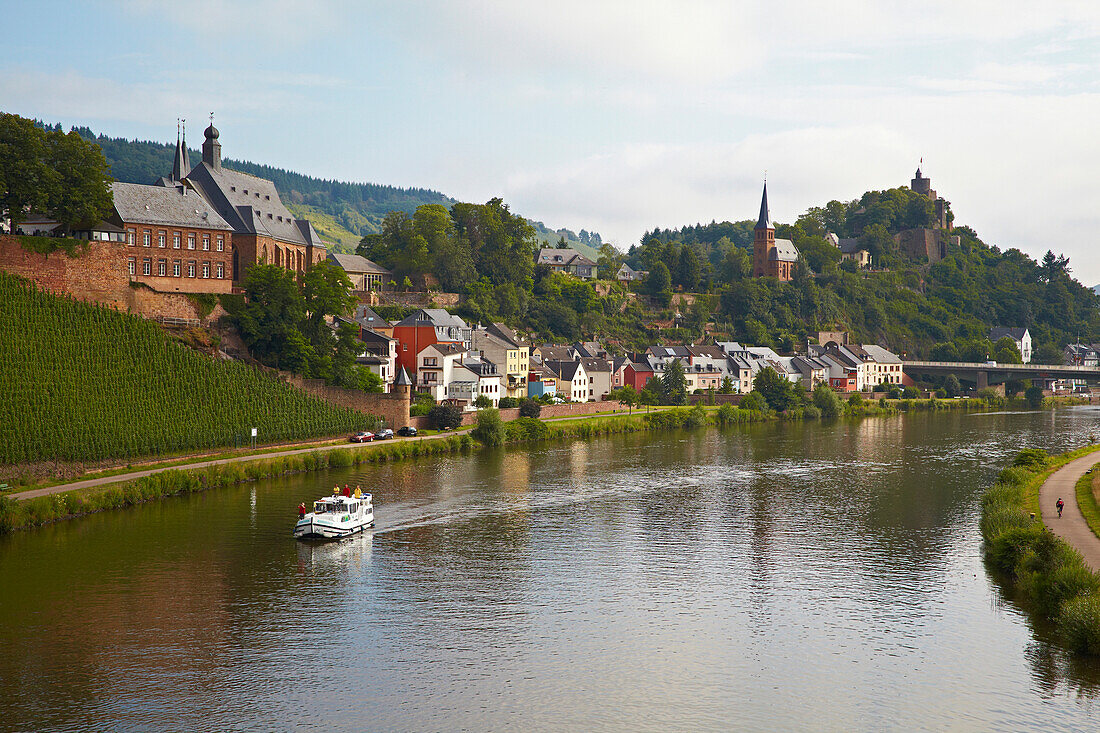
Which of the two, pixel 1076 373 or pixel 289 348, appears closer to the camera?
pixel 289 348

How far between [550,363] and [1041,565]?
59597mm

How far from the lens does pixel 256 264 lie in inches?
2547

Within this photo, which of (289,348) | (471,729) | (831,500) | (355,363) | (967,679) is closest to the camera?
(471,729)

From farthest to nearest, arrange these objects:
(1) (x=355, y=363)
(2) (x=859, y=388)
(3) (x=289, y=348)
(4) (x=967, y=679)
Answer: (2) (x=859, y=388) < (1) (x=355, y=363) < (3) (x=289, y=348) < (4) (x=967, y=679)

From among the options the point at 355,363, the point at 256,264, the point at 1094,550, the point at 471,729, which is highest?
the point at 256,264

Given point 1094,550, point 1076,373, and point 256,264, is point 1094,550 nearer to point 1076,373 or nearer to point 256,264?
point 256,264

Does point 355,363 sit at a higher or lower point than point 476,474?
higher

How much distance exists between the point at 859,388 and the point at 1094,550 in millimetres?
84574

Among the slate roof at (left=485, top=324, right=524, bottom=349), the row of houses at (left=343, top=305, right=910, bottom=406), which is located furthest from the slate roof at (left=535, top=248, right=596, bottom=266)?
the slate roof at (left=485, top=324, right=524, bottom=349)

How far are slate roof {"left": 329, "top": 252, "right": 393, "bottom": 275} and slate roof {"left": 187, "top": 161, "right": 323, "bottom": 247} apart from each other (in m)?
12.6

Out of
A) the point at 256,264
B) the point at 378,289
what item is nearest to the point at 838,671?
the point at 256,264

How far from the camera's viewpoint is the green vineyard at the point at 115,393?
140 feet

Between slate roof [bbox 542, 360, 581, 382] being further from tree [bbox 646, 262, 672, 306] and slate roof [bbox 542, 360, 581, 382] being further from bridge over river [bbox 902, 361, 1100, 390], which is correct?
bridge over river [bbox 902, 361, 1100, 390]

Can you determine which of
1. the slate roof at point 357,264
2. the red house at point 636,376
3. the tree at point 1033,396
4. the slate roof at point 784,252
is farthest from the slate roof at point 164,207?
the tree at point 1033,396
